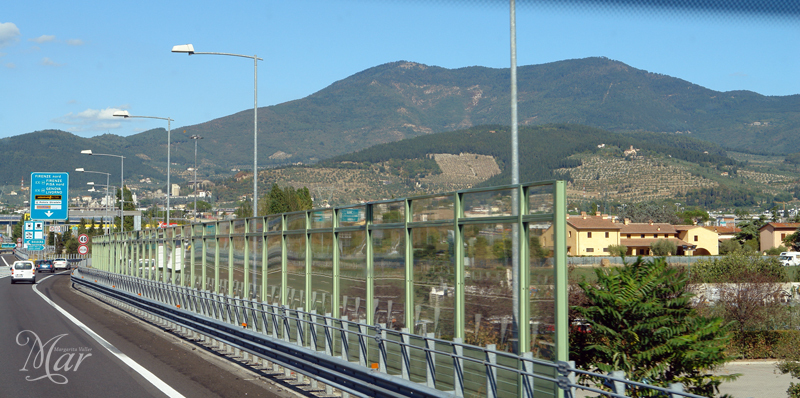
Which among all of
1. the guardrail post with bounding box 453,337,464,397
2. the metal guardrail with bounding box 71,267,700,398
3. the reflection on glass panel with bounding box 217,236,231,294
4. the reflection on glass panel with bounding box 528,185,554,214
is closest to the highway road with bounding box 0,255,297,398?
the metal guardrail with bounding box 71,267,700,398

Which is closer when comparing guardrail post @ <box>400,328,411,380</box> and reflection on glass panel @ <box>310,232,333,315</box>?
guardrail post @ <box>400,328,411,380</box>

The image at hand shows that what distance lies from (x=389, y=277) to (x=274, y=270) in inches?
228

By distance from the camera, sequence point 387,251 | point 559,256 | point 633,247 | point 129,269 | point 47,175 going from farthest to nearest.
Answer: point 633,247 < point 47,175 < point 129,269 < point 387,251 < point 559,256

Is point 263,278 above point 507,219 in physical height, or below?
below

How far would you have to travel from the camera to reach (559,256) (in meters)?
8.54

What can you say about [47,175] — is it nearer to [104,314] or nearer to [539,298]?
[104,314]

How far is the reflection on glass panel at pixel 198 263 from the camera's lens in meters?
23.5

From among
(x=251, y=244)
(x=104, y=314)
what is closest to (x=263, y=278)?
(x=251, y=244)

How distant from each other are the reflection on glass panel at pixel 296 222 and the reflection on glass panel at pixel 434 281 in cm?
489

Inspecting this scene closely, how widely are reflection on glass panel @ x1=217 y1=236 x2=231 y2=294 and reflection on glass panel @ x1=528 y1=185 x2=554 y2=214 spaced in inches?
505

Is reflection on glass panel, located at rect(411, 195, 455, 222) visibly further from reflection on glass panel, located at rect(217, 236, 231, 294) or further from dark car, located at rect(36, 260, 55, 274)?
dark car, located at rect(36, 260, 55, 274)

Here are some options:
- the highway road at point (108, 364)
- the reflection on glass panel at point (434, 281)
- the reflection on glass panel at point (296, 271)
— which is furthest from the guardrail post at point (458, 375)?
the reflection on glass panel at point (296, 271)

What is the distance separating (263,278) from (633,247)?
114m

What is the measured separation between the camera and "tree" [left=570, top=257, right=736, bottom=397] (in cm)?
1476
